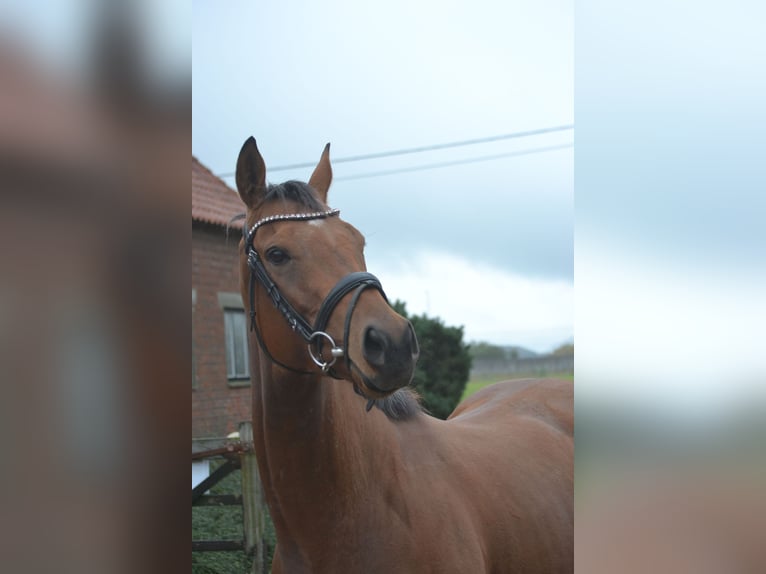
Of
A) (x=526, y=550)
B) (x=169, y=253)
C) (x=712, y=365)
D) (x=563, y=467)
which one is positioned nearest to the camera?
(x=169, y=253)

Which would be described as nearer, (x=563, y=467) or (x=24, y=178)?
(x=24, y=178)

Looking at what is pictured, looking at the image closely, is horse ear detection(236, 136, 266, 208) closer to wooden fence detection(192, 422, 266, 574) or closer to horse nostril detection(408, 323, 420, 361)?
horse nostril detection(408, 323, 420, 361)

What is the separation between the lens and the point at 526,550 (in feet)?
8.41

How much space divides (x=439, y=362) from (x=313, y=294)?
5743 mm

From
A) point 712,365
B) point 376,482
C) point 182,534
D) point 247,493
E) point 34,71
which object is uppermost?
point 34,71

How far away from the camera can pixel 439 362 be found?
7.54m

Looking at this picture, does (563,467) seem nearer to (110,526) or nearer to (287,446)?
(287,446)

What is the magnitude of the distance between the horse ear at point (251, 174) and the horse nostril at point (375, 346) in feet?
2.31

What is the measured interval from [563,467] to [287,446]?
1540 millimetres

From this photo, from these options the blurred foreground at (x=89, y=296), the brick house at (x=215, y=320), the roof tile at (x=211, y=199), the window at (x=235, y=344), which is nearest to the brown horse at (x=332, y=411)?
the blurred foreground at (x=89, y=296)

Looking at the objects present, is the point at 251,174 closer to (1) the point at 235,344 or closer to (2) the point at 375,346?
(2) the point at 375,346

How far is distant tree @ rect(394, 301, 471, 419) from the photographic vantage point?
24.0 feet

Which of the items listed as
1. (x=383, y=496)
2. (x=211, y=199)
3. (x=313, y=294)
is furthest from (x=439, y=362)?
(x=313, y=294)

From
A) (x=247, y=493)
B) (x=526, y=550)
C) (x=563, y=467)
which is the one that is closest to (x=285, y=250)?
(x=526, y=550)
